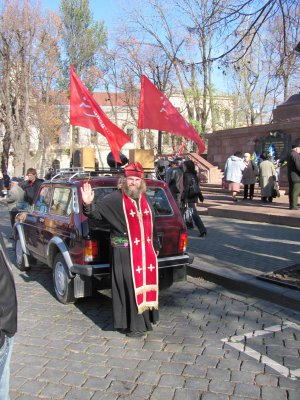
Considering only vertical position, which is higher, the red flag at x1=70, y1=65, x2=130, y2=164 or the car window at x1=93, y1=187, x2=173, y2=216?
the red flag at x1=70, y1=65, x2=130, y2=164

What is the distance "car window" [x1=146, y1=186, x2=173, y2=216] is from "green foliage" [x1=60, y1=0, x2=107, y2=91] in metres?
38.2

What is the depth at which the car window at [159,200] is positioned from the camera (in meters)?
5.57

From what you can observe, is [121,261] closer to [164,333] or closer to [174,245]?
[164,333]

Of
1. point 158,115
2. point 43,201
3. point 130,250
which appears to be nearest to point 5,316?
point 130,250

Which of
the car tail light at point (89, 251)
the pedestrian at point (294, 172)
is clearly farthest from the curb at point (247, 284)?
the pedestrian at point (294, 172)

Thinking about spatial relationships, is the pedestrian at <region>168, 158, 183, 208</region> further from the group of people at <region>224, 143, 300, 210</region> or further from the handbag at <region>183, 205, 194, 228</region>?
the group of people at <region>224, 143, 300, 210</region>

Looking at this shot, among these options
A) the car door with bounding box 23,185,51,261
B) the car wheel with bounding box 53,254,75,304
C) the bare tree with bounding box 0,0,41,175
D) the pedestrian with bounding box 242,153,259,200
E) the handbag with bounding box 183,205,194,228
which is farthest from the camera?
the bare tree with bounding box 0,0,41,175

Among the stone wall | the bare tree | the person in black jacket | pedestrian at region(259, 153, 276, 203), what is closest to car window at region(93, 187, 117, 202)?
the person in black jacket

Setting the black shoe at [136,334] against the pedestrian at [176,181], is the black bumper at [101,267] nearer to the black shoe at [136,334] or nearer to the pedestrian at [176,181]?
the black shoe at [136,334]

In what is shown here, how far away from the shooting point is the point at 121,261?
4.14 metres

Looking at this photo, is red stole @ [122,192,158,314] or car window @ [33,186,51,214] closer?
red stole @ [122,192,158,314]

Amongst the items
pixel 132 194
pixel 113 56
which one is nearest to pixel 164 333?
pixel 132 194

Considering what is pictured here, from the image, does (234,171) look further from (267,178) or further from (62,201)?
(62,201)

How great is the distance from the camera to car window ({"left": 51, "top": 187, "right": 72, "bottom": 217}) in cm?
533
